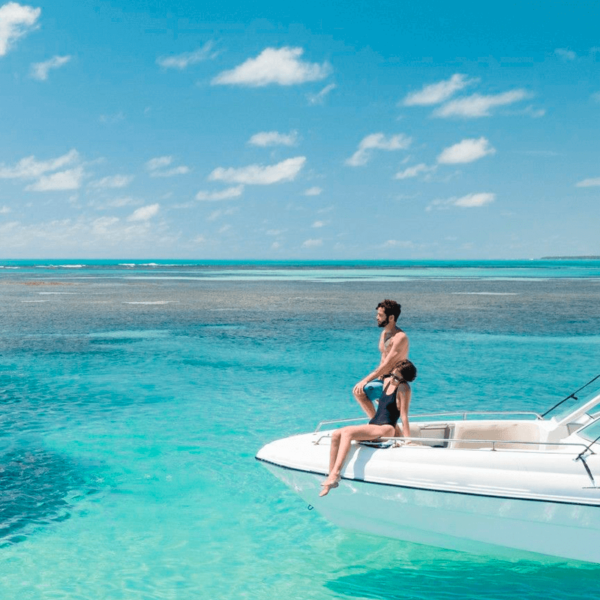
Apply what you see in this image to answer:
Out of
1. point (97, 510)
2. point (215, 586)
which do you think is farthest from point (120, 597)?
point (97, 510)

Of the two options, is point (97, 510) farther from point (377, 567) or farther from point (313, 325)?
point (313, 325)

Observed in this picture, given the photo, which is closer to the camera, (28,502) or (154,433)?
(28,502)

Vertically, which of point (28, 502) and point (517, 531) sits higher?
point (517, 531)

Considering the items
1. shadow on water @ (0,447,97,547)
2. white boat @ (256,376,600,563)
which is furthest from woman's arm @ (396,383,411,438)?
shadow on water @ (0,447,97,547)

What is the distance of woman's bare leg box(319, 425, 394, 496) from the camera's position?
732 cm

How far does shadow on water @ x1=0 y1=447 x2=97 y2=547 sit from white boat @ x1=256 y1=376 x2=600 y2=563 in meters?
3.45

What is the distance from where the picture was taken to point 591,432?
24.1ft

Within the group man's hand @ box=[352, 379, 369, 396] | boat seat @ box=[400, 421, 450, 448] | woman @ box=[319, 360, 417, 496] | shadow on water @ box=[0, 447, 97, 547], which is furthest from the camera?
shadow on water @ box=[0, 447, 97, 547]

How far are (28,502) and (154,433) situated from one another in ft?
13.8

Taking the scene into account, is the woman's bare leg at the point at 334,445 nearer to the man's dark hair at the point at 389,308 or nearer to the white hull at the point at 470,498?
the white hull at the point at 470,498

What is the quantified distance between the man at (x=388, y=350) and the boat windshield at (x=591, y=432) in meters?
2.17

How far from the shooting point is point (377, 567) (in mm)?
7902

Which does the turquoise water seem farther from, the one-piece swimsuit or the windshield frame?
the one-piece swimsuit

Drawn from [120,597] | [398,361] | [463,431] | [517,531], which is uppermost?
[398,361]
